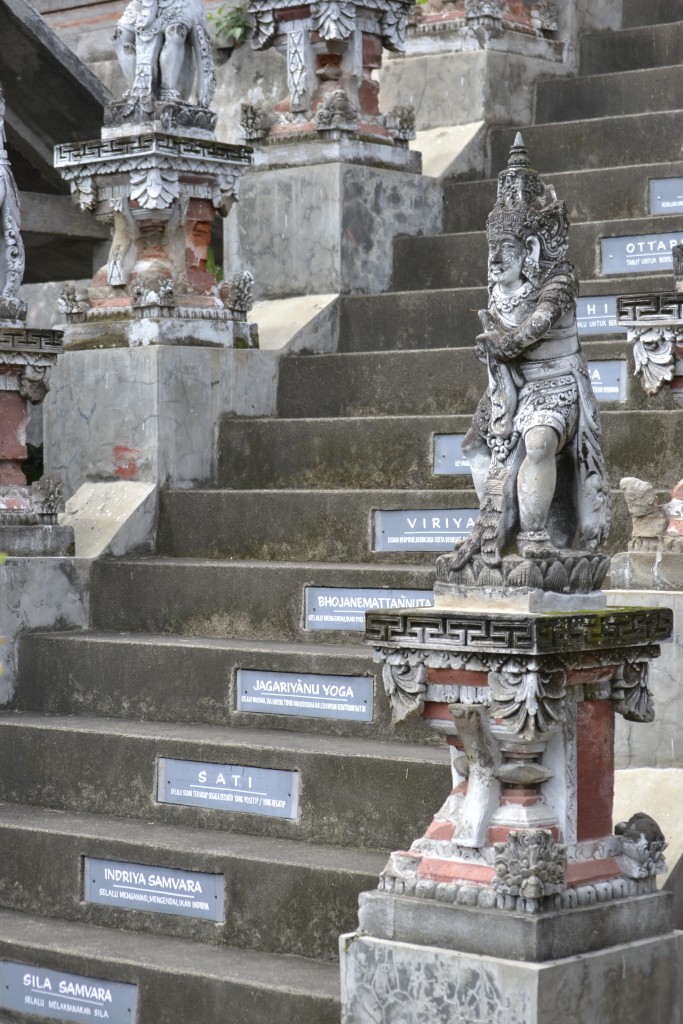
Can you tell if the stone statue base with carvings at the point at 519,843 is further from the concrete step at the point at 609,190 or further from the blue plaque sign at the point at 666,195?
the concrete step at the point at 609,190

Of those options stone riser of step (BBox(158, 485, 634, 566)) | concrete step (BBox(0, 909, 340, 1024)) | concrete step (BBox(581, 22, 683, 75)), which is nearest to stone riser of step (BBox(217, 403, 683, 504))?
stone riser of step (BBox(158, 485, 634, 566))

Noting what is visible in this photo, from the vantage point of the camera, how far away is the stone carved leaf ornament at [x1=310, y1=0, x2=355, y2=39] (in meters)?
10.0

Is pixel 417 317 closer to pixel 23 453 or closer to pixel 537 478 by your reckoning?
pixel 23 453

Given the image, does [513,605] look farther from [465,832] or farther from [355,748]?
[355,748]

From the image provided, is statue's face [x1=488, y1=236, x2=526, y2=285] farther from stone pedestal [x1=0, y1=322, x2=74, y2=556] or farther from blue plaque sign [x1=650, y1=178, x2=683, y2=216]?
blue plaque sign [x1=650, y1=178, x2=683, y2=216]

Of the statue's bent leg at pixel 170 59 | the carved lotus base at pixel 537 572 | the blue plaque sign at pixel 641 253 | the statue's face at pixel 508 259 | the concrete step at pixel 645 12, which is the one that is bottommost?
the carved lotus base at pixel 537 572

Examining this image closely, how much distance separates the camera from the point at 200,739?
24.8 ft

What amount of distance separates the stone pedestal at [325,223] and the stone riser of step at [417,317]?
8.6 inches

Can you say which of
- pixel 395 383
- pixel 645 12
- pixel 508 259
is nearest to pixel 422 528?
pixel 395 383

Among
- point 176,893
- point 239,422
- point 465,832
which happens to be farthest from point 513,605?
point 239,422

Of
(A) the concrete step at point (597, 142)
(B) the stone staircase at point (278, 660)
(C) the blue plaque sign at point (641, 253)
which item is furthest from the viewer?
(A) the concrete step at point (597, 142)

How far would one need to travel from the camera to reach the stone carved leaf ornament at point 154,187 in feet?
30.1

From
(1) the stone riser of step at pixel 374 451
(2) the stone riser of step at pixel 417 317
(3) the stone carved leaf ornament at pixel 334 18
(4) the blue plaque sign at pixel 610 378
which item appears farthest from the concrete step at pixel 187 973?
(3) the stone carved leaf ornament at pixel 334 18

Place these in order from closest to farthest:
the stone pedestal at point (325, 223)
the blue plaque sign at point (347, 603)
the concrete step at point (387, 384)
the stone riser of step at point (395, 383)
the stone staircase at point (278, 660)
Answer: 1. the stone staircase at point (278, 660)
2. the blue plaque sign at point (347, 603)
3. the stone riser of step at point (395, 383)
4. the concrete step at point (387, 384)
5. the stone pedestal at point (325, 223)
